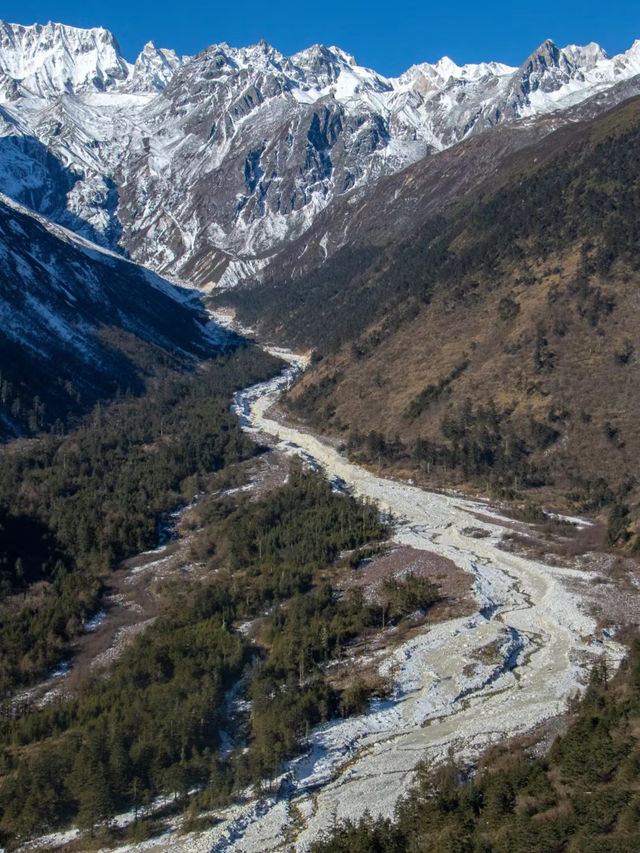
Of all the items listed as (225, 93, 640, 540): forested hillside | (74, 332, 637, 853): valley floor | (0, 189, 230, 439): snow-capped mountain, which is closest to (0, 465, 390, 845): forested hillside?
(74, 332, 637, 853): valley floor

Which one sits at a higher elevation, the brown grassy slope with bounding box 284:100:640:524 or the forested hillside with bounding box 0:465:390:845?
the brown grassy slope with bounding box 284:100:640:524


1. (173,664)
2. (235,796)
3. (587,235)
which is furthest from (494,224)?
(235,796)

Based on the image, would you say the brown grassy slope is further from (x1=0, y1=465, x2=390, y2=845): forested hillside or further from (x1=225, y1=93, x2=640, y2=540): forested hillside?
(x1=0, y1=465, x2=390, y2=845): forested hillside

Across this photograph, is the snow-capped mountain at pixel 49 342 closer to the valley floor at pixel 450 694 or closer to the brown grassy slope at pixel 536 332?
the brown grassy slope at pixel 536 332

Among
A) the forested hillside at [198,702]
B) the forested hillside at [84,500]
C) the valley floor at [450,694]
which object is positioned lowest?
the valley floor at [450,694]

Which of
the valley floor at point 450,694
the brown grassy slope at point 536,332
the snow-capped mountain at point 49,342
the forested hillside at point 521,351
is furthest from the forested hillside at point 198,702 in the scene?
the snow-capped mountain at point 49,342

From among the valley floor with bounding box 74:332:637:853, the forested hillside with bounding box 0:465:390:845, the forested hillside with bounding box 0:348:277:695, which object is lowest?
the valley floor with bounding box 74:332:637:853

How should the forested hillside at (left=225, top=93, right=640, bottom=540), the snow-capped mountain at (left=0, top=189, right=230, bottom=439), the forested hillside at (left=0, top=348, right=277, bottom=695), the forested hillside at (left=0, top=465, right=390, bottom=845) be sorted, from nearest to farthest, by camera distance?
the forested hillside at (left=0, top=465, right=390, bottom=845) < the forested hillside at (left=0, top=348, right=277, bottom=695) < the forested hillside at (left=225, top=93, right=640, bottom=540) < the snow-capped mountain at (left=0, top=189, right=230, bottom=439)

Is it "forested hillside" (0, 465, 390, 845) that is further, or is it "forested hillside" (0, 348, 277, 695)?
"forested hillside" (0, 348, 277, 695)
